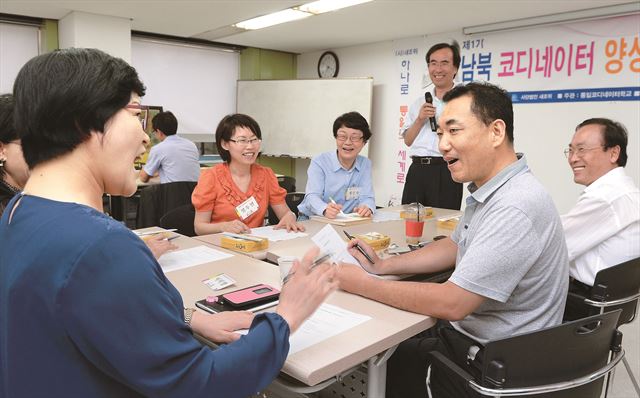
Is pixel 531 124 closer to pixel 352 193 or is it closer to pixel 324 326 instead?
pixel 352 193

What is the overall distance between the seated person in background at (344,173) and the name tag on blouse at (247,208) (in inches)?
16.5

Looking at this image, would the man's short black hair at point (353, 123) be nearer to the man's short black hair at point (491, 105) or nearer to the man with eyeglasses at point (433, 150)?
the man with eyeglasses at point (433, 150)

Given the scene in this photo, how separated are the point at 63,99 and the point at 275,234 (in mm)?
1685

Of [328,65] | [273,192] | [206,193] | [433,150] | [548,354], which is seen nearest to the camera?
[548,354]

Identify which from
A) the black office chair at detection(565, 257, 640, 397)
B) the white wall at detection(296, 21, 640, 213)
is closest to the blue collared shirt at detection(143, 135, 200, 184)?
the white wall at detection(296, 21, 640, 213)

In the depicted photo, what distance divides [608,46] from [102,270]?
5190 mm

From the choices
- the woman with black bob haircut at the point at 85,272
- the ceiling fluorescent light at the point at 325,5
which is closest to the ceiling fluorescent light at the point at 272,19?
the ceiling fluorescent light at the point at 325,5

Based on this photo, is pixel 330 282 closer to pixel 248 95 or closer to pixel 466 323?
pixel 466 323

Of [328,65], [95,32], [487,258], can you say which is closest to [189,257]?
[487,258]

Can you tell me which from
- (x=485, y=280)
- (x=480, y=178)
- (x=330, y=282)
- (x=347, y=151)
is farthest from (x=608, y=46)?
(x=330, y=282)

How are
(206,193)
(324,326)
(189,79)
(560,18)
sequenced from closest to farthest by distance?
(324,326) → (206,193) → (560,18) → (189,79)

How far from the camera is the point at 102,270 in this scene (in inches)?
27.3

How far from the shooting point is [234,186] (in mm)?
2738

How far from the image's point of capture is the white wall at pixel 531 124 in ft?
14.8
